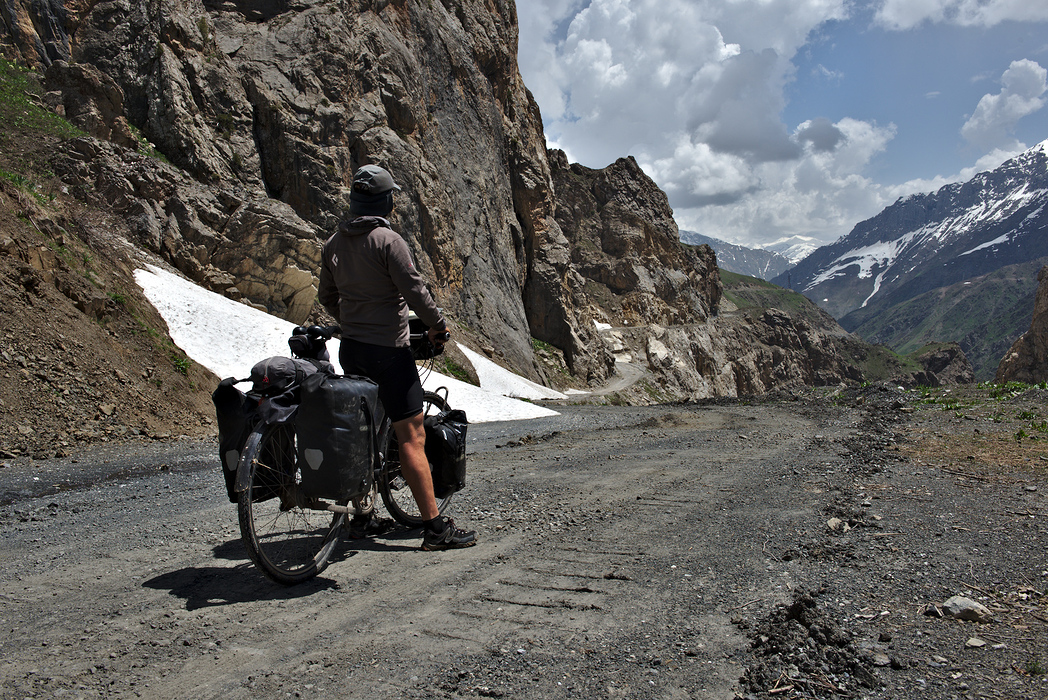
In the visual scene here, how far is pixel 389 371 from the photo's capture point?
3.71 meters

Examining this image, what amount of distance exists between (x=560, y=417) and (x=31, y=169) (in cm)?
1642

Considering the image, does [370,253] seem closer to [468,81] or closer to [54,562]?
[54,562]

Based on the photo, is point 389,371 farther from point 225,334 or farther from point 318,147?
point 318,147

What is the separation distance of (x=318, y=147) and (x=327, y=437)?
27.6 metres

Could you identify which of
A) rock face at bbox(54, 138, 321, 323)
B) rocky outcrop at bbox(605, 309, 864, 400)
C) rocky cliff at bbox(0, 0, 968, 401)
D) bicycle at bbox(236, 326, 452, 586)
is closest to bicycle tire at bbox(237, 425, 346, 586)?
A: bicycle at bbox(236, 326, 452, 586)

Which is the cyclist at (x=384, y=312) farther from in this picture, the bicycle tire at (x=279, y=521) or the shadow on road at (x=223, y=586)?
the shadow on road at (x=223, y=586)

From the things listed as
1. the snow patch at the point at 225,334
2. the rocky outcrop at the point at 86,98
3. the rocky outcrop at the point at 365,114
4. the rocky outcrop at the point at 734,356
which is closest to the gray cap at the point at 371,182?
the snow patch at the point at 225,334

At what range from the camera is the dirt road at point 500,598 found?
2.20 m

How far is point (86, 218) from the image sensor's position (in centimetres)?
1548

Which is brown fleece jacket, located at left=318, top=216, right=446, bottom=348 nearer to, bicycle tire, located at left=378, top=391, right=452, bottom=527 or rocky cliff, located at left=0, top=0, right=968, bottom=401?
bicycle tire, located at left=378, top=391, right=452, bottom=527

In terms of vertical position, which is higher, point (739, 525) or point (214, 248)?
point (214, 248)

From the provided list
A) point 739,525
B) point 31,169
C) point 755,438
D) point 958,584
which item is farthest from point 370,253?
point 31,169

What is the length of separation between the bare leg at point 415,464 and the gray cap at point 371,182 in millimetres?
1419

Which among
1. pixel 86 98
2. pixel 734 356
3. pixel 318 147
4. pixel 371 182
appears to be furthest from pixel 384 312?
pixel 734 356
